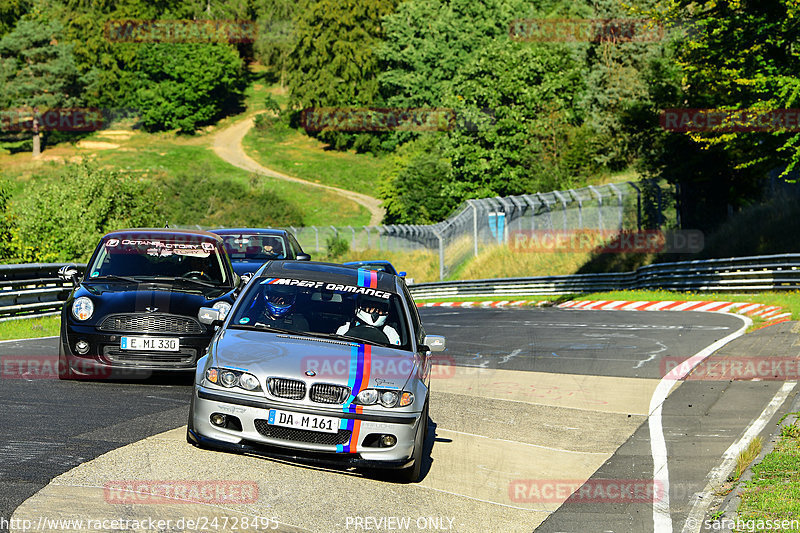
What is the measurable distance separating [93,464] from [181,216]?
3019 inches

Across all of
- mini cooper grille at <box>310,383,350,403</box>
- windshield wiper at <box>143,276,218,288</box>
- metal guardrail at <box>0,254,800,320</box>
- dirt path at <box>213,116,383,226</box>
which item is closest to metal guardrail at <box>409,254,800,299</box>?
metal guardrail at <box>0,254,800,320</box>

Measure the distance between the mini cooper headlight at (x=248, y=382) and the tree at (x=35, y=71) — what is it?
10122cm

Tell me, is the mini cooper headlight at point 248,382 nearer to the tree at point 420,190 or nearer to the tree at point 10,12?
the tree at point 420,190

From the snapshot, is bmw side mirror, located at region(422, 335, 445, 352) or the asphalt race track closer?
the asphalt race track

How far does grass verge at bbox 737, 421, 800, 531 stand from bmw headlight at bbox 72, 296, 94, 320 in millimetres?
6790

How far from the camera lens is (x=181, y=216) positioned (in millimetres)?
82000

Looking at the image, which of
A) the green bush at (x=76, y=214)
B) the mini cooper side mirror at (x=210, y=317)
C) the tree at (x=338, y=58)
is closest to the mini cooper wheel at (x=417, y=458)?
the mini cooper side mirror at (x=210, y=317)

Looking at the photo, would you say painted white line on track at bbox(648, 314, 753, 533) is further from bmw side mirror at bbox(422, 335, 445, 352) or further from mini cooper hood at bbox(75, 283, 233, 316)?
mini cooper hood at bbox(75, 283, 233, 316)

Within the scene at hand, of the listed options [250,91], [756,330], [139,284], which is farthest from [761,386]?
[250,91]

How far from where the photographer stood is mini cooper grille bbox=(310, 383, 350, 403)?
286 inches

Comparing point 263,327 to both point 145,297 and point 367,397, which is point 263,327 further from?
point 145,297

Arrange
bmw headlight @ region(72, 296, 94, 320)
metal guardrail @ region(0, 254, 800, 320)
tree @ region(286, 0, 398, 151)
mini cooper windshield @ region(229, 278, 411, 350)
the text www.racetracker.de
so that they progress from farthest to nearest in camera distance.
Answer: tree @ region(286, 0, 398, 151) < metal guardrail @ region(0, 254, 800, 320) < bmw headlight @ region(72, 296, 94, 320) < mini cooper windshield @ region(229, 278, 411, 350) < the text www.racetracker.de

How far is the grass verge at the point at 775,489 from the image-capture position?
21.3 feet

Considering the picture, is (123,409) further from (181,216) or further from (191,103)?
(191,103)
